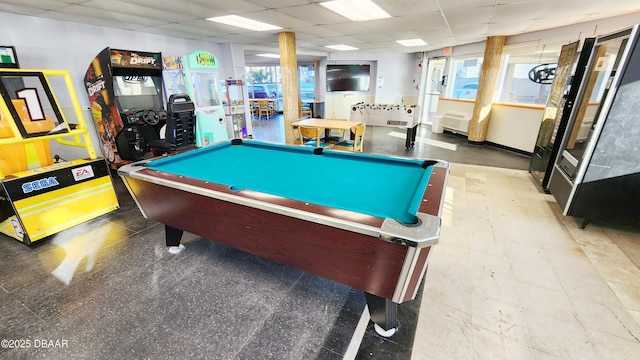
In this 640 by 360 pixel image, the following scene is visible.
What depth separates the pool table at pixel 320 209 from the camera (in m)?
1.21

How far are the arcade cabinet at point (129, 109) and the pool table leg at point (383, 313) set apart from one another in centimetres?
381

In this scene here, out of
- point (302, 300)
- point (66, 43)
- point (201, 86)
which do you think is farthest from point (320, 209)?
point (201, 86)

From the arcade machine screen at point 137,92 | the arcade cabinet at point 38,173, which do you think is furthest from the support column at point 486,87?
the arcade cabinet at point 38,173

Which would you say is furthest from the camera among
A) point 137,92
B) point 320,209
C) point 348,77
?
point 348,77

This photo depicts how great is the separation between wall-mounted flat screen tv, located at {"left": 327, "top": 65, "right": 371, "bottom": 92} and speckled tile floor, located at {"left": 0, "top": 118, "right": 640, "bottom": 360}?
820 centimetres

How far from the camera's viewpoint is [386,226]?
1.16 meters

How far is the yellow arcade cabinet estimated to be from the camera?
244 centimetres

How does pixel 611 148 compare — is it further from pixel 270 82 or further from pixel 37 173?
pixel 270 82

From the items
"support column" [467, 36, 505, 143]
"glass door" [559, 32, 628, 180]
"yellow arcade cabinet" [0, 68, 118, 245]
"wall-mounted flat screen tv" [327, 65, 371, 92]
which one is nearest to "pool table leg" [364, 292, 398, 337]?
"glass door" [559, 32, 628, 180]

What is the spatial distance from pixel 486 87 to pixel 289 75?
15.4 ft

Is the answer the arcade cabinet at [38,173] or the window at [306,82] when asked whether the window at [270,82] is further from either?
the arcade cabinet at [38,173]

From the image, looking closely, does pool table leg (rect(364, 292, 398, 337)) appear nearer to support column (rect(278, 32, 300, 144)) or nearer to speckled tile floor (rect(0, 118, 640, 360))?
speckled tile floor (rect(0, 118, 640, 360))

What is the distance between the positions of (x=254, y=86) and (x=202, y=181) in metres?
12.7

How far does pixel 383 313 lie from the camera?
61.8 inches
